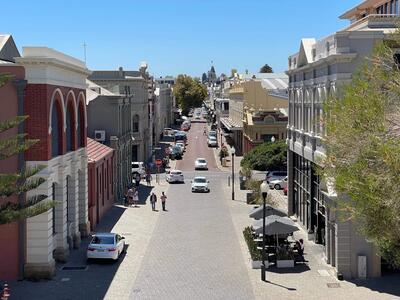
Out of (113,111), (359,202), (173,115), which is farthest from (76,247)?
(173,115)

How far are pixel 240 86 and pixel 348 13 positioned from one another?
126 ft

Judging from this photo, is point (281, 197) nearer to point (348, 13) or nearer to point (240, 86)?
point (348, 13)

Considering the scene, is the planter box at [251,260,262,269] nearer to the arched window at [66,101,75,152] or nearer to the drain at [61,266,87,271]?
the drain at [61,266,87,271]

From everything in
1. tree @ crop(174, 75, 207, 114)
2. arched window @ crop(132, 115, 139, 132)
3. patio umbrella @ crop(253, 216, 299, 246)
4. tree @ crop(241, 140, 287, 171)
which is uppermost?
tree @ crop(174, 75, 207, 114)

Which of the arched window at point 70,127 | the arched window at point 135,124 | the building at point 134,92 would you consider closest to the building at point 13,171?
the arched window at point 70,127

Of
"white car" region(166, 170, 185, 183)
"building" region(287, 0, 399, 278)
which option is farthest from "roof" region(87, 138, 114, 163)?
"white car" region(166, 170, 185, 183)

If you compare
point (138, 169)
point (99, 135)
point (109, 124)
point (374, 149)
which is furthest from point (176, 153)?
point (374, 149)

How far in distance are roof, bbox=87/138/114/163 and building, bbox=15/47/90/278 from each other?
436 cm

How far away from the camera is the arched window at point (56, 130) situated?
1026 inches

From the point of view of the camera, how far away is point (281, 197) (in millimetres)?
46406

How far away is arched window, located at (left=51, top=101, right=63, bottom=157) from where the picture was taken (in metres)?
26.1

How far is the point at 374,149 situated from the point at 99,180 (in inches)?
957

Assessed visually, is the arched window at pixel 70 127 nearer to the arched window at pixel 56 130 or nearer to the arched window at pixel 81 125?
the arched window at pixel 81 125

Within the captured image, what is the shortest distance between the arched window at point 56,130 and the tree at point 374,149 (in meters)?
12.1
